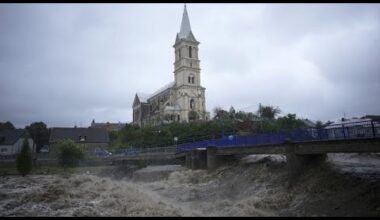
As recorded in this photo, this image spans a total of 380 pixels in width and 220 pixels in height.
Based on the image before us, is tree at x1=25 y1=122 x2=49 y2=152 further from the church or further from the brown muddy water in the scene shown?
the brown muddy water

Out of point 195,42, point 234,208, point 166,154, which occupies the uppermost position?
point 195,42

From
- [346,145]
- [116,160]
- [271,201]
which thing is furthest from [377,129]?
[116,160]

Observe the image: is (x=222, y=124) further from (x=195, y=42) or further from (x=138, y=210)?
(x=138, y=210)

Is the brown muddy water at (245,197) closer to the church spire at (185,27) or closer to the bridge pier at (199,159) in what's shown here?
the bridge pier at (199,159)

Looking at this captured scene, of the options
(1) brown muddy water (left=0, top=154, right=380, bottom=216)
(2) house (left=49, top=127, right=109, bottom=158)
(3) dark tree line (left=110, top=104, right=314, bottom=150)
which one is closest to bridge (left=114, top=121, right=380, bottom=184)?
(1) brown muddy water (left=0, top=154, right=380, bottom=216)

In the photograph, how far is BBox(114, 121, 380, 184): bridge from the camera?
721 inches

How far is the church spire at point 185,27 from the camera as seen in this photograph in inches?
4569

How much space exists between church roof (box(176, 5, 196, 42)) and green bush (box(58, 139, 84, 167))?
69.1m

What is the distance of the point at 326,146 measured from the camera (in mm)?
20906

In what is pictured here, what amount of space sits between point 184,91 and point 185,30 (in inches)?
940

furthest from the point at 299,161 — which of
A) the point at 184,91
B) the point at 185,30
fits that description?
the point at 185,30

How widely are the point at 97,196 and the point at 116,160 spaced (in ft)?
99.8

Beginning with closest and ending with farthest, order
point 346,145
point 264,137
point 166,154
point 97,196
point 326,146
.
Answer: point 346,145 → point 326,146 → point 97,196 → point 264,137 → point 166,154

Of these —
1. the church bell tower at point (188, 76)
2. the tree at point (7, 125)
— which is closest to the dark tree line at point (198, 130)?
the church bell tower at point (188, 76)
